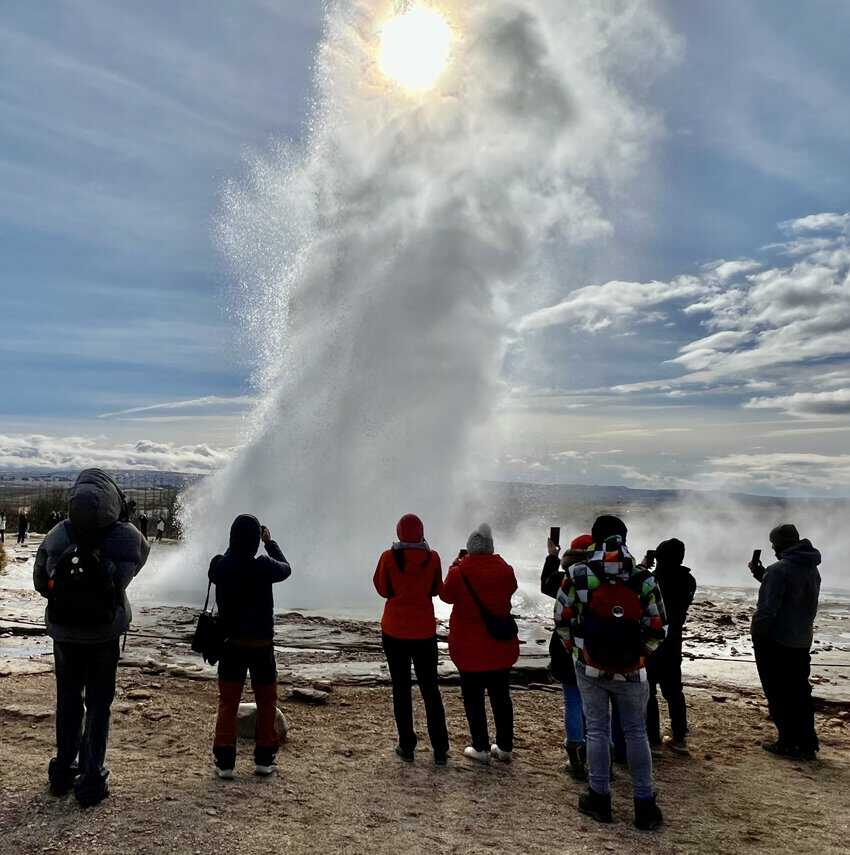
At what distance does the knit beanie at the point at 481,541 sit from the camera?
5.84 m

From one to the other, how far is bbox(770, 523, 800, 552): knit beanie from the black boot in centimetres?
267

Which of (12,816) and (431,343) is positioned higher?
(431,343)

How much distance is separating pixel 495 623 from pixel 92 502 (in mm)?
3033

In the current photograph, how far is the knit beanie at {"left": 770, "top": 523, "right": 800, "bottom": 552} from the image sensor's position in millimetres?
6703

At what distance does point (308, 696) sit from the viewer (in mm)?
7539

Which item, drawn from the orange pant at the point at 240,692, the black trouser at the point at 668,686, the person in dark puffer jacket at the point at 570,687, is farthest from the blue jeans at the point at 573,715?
the orange pant at the point at 240,692

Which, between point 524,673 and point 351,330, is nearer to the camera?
point 524,673

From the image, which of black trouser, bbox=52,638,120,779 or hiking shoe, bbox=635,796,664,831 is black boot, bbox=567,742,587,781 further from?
black trouser, bbox=52,638,120,779

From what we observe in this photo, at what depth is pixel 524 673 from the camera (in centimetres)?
930

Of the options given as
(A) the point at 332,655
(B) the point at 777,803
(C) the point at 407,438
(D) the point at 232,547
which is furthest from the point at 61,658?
(C) the point at 407,438

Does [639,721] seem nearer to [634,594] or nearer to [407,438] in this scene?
[634,594]

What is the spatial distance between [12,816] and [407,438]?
1789 centimetres

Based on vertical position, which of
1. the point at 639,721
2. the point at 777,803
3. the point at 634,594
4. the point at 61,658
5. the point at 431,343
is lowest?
the point at 777,803

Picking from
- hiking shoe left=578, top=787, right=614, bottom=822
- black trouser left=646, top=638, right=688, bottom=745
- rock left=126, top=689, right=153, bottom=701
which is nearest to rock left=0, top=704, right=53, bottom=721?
rock left=126, top=689, right=153, bottom=701
